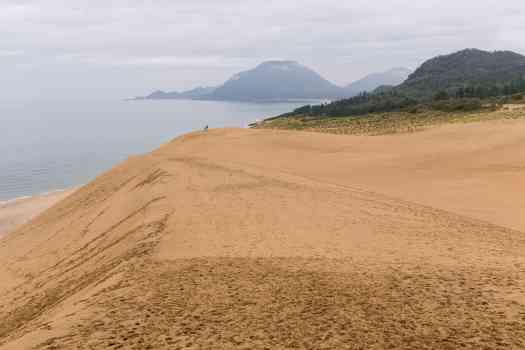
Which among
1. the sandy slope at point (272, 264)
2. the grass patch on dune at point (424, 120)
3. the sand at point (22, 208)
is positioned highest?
the grass patch on dune at point (424, 120)

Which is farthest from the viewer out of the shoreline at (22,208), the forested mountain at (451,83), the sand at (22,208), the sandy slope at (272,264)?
the forested mountain at (451,83)

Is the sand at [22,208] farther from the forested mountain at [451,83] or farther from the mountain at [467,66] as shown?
the mountain at [467,66]

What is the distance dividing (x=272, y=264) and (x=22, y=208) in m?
31.5

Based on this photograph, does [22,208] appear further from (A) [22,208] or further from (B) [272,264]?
(B) [272,264]

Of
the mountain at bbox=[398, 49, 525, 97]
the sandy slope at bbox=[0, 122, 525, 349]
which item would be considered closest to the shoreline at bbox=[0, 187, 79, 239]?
the sandy slope at bbox=[0, 122, 525, 349]

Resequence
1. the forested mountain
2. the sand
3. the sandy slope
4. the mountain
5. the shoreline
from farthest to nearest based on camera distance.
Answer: the mountain
the forested mountain
the sand
the shoreline
the sandy slope

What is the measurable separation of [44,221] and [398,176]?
16.2 meters

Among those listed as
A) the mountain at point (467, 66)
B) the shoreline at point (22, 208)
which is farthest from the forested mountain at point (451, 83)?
the shoreline at point (22, 208)

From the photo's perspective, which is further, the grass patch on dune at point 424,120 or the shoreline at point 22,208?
the grass patch on dune at point 424,120

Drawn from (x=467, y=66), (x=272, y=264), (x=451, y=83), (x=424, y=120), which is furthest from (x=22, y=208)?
(x=467, y=66)

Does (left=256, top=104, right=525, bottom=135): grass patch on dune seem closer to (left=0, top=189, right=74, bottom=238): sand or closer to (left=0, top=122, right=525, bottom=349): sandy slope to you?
(left=0, top=122, right=525, bottom=349): sandy slope

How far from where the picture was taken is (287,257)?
902cm

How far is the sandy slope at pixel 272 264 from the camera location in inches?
236

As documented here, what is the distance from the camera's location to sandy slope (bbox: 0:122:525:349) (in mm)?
5992
